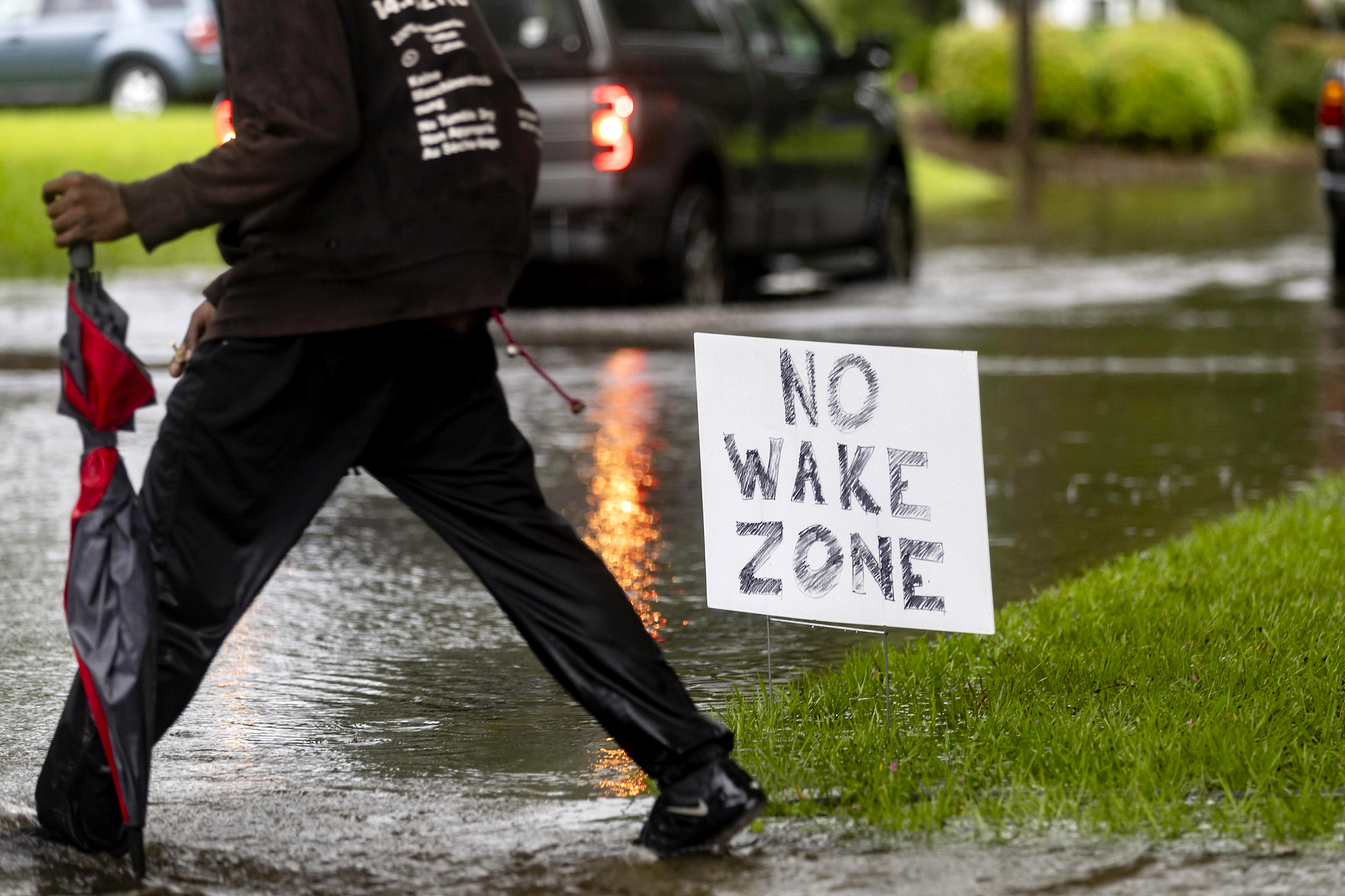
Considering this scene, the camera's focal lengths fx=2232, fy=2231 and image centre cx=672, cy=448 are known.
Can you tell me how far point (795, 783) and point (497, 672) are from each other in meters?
1.31

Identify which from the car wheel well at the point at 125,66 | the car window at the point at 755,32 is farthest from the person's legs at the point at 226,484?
the car wheel well at the point at 125,66

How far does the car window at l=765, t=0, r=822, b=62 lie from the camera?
44.3 feet

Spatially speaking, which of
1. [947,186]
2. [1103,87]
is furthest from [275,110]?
[1103,87]

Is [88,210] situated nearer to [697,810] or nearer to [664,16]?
[697,810]

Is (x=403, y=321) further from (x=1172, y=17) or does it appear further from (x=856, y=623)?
(x=1172, y=17)

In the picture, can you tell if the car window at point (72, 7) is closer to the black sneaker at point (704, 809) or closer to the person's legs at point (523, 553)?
the person's legs at point (523, 553)

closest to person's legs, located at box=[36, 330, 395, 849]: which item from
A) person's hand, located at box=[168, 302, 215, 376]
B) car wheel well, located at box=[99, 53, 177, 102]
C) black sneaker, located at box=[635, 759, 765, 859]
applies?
person's hand, located at box=[168, 302, 215, 376]

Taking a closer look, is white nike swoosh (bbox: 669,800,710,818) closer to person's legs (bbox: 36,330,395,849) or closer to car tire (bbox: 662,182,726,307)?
person's legs (bbox: 36,330,395,849)

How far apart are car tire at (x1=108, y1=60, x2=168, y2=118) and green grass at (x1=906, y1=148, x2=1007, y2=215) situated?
28.0 feet

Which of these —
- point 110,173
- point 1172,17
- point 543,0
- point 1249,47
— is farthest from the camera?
point 1249,47

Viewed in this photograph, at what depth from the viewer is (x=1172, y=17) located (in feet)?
139

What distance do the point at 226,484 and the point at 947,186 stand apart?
2643 centimetres

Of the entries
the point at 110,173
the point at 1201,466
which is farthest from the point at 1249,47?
the point at 1201,466

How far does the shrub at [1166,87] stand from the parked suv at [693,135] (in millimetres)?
24948
